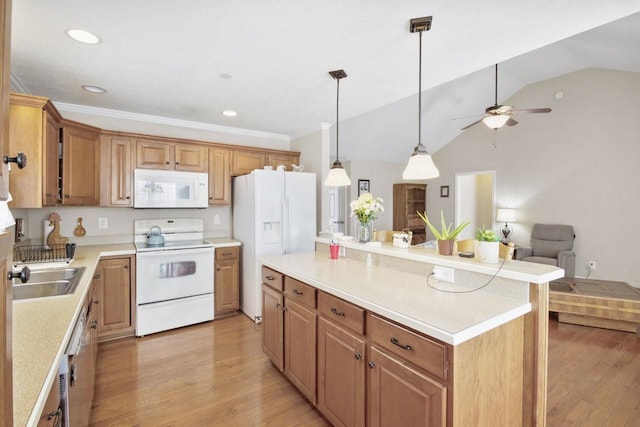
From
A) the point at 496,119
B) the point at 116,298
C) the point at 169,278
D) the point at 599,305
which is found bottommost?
the point at 599,305

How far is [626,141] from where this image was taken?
183 inches

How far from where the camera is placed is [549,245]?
521cm

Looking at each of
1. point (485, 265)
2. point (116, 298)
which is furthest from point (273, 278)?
point (116, 298)

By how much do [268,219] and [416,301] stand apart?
231 cm

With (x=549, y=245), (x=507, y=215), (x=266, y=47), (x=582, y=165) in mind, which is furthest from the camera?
(x=507, y=215)

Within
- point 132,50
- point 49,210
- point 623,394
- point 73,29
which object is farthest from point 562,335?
point 49,210

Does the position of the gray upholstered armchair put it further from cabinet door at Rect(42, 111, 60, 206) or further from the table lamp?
cabinet door at Rect(42, 111, 60, 206)

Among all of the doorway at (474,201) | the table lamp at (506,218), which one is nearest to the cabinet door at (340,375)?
the table lamp at (506,218)

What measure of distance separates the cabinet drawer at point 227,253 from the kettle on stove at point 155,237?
63cm

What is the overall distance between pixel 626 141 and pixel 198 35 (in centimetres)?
613

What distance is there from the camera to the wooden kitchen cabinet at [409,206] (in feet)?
23.0

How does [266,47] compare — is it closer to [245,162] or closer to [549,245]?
[245,162]

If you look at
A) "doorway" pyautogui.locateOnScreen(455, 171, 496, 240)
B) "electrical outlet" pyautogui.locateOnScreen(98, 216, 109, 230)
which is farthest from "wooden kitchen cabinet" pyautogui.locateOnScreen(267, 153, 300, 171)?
"doorway" pyautogui.locateOnScreen(455, 171, 496, 240)

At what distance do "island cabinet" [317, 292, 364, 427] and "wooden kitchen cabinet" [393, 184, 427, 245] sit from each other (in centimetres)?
546
